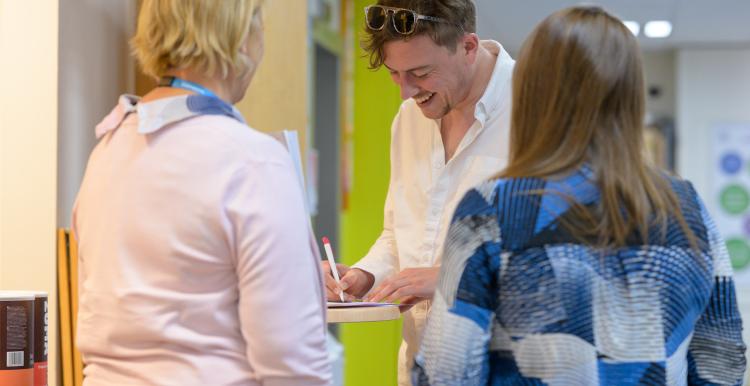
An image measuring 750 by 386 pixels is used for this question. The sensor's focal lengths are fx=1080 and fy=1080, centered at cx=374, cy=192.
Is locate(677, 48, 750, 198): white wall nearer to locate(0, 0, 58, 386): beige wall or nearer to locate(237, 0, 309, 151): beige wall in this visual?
locate(237, 0, 309, 151): beige wall

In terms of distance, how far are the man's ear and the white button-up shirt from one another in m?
0.06

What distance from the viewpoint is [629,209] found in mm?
1607

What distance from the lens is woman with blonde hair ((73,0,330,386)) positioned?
1.54 metres

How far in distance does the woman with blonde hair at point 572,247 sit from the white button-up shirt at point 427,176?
2.98ft

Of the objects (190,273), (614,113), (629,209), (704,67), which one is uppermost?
(704,67)

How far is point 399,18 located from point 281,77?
0.87 metres

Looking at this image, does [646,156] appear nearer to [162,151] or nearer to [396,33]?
[162,151]

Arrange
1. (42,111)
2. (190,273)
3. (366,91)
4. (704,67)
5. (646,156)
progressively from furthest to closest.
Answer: (704,67), (366,91), (42,111), (646,156), (190,273)

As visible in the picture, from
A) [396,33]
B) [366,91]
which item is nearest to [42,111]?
[396,33]

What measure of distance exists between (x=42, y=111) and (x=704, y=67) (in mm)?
8439

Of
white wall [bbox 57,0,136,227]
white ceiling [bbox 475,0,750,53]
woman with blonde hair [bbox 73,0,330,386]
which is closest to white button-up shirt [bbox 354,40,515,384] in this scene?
white wall [bbox 57,0,136,227]

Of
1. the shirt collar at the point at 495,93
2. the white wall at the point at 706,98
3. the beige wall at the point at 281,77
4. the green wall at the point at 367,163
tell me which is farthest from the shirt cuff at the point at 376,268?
the white wall at the point at 706,98

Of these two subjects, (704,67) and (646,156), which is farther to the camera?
(704,67)

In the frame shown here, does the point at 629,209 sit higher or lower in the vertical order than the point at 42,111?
lower
